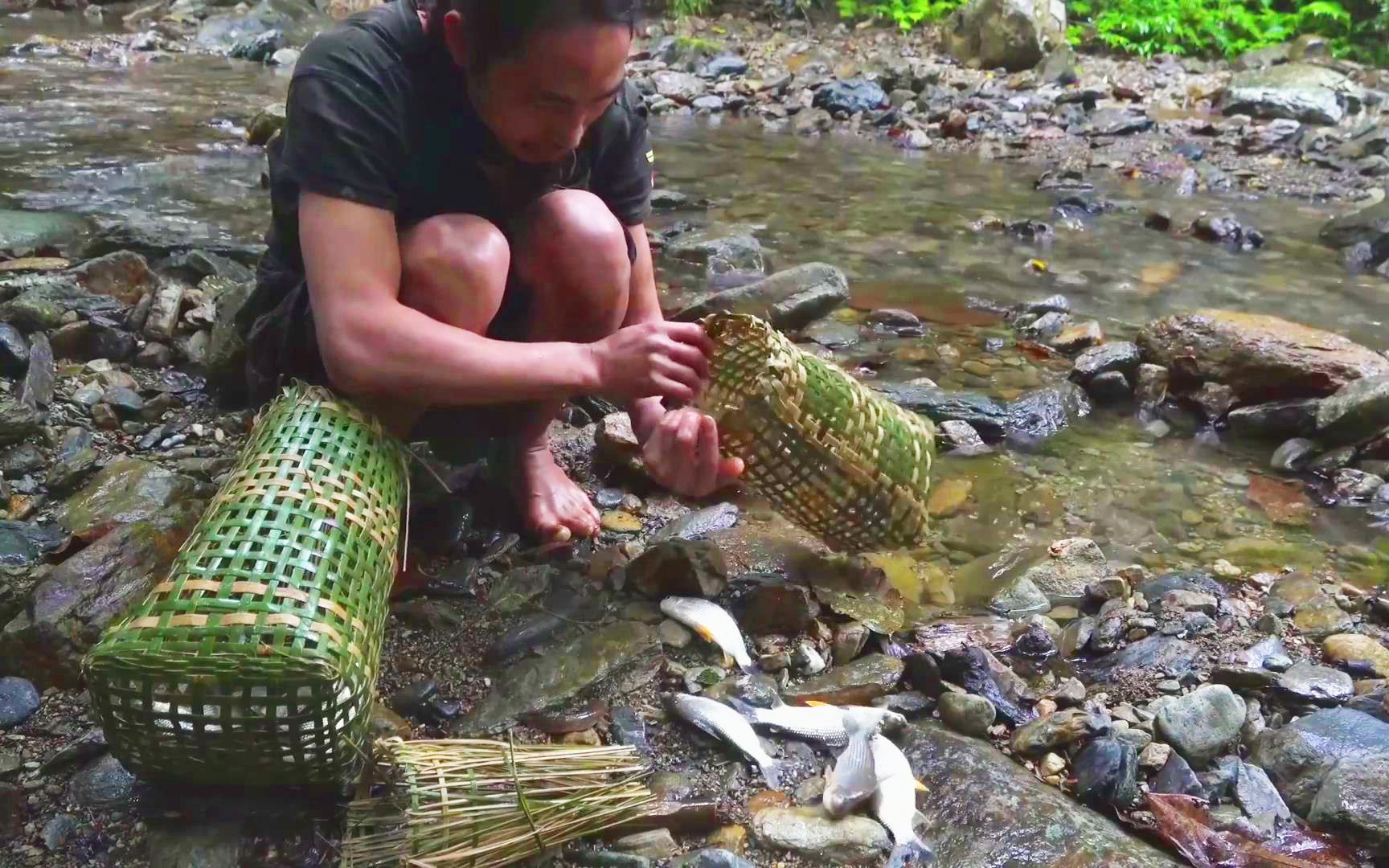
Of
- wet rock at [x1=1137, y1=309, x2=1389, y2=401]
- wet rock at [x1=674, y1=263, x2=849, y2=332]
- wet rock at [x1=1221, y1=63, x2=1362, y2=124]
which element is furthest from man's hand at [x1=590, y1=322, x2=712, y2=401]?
wet rock at [x1=1221, y1=63, x2=1362, y2=124]

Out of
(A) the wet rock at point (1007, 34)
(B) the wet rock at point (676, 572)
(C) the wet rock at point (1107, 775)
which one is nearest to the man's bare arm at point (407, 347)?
(B) the wet rock at point (676, 572)

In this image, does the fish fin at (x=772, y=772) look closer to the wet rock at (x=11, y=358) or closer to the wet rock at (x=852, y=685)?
the wet rock at (x=852, y=685)

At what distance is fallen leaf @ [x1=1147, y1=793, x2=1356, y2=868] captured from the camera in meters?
1.81

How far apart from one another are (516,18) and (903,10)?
15.4 m

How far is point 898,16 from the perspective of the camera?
15.8 m

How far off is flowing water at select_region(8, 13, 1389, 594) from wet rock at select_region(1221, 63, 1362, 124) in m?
3.59

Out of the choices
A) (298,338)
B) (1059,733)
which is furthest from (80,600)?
(1059,733)

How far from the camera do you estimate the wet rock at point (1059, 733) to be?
208 cm

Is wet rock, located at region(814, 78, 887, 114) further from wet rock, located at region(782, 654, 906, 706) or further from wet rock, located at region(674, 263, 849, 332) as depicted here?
wet rock, located at region(782, 654, 906, 706)

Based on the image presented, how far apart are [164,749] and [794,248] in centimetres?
489

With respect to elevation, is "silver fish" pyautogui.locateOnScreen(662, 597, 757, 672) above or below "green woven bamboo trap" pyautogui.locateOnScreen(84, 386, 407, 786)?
below

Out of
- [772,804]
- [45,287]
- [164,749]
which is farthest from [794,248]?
[164,749]

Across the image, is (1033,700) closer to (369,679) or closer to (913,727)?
(913,727)

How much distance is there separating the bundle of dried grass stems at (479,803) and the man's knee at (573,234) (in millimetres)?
1067
